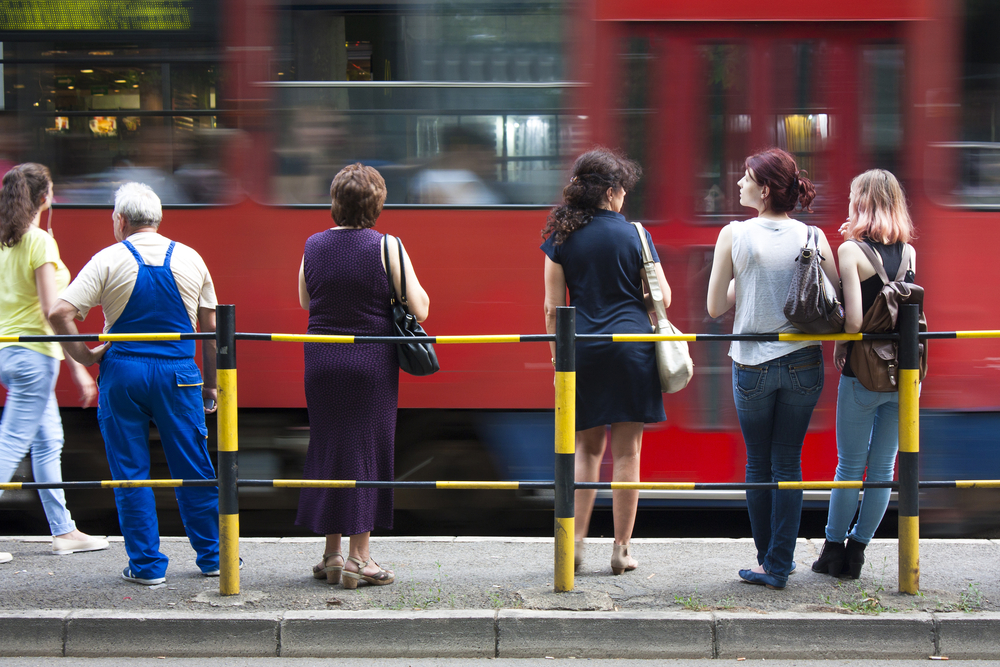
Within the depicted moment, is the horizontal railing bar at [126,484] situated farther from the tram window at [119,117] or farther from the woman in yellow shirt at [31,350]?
the tram window at [119,117]

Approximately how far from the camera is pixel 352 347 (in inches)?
159

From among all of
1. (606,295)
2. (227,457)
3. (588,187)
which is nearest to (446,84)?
(588,187)

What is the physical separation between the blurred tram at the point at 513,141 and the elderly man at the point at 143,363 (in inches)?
50.4

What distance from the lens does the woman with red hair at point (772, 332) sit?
3.95 meters

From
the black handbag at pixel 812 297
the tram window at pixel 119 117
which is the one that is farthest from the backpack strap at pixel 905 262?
the tram window at pixel 119 117

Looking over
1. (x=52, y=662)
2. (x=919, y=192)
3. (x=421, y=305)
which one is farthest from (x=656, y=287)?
→ (x=52, y=662)

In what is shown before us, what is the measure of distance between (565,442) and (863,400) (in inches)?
51.3

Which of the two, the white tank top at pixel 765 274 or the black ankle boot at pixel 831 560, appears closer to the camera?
the white tank top at pixel 765 274

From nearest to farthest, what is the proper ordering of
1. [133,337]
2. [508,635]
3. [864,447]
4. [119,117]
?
[508,635] < [133,337] < [864,447] < [119,117]

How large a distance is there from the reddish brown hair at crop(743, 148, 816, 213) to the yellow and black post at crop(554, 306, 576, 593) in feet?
3.16

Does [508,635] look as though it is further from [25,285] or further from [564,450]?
[25,285]

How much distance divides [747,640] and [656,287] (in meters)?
1.49

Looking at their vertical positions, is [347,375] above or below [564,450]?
above

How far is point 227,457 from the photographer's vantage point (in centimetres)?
401
